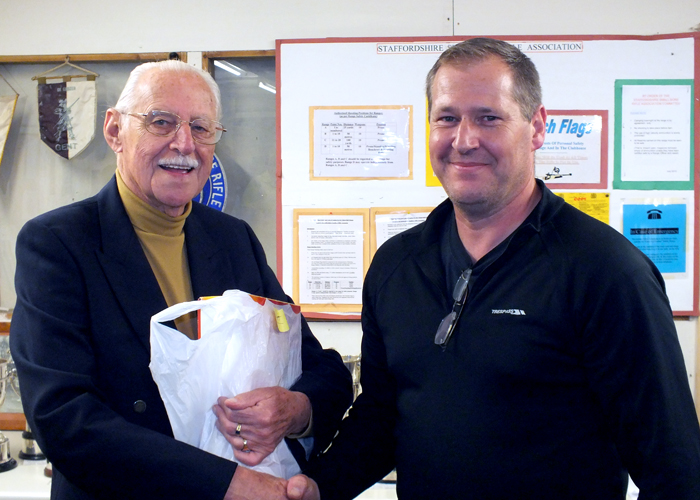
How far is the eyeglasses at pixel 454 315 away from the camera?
1.09 m

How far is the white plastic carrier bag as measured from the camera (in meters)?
1.04

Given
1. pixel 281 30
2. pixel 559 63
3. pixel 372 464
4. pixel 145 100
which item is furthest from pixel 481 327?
pixel 281 30

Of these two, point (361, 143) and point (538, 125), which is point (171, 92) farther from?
point (361, 143)

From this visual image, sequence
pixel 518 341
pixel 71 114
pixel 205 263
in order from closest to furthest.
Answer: pixel 518 341 < pixel 205 263 < pixel 71 114

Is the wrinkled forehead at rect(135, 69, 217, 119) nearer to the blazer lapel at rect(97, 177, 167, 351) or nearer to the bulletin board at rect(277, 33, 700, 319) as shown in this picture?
the blazer lapel at rect(97, 177, 167, 351)

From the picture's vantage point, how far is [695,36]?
208 cm

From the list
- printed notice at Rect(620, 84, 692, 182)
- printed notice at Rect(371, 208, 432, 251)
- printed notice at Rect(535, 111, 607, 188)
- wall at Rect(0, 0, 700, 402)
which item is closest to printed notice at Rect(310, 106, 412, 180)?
printed notice at Rect(371, 208, 432, 251)

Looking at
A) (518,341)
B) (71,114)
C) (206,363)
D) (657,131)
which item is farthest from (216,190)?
(657,131)

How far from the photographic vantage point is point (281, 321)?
3.76ft

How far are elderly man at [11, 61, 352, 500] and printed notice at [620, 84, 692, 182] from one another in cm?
147

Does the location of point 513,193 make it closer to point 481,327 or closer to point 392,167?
point 481,327

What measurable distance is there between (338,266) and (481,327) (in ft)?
3.87

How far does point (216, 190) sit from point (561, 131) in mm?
1333

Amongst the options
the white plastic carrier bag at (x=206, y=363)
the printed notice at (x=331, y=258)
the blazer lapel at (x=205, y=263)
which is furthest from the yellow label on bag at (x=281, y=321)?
the printed notice at (x=331, y=258)
